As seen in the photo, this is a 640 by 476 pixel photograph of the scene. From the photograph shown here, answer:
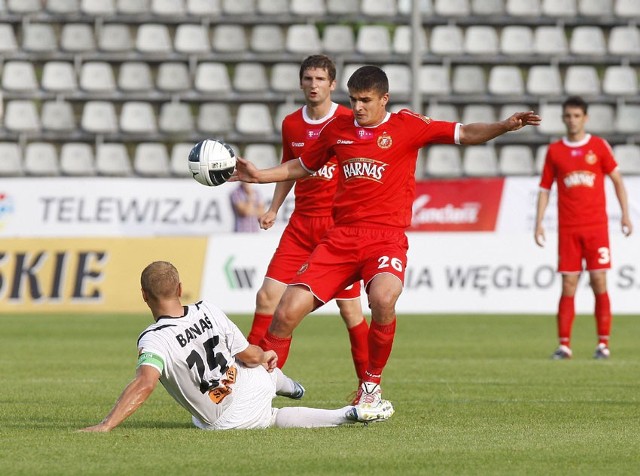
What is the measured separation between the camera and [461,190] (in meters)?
21.6

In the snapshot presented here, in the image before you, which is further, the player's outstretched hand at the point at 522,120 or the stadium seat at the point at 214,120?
the stadium seat at the point at 214,120

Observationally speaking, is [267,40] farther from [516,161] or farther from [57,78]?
[516,161]

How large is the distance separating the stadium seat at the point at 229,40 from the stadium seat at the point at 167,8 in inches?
34.3

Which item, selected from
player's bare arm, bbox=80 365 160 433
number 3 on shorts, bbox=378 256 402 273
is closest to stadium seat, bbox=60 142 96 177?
number 3 on shorts, bbox=378 256 402 273

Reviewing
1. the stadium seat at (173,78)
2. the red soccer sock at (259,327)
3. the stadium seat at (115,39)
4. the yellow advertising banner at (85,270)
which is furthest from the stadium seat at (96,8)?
the red soccer sock at (259,327)

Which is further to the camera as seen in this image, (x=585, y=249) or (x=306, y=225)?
(x=585, y=249)

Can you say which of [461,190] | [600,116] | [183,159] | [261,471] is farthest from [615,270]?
[261,471]

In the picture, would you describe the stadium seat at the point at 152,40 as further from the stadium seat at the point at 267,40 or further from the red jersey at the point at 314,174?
the red jersey at the point at 314,174

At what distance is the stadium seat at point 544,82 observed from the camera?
84.4ft

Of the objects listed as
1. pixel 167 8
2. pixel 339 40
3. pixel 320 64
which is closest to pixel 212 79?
pixel 167 8

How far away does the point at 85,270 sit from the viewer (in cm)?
1961

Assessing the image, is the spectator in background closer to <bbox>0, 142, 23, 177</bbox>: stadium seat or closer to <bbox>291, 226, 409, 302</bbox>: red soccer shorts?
<bbox>0, 142, 23, 177</bbox>: stadium seat

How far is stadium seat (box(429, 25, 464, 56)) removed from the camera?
26.1m

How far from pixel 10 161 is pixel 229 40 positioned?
4.89 m
